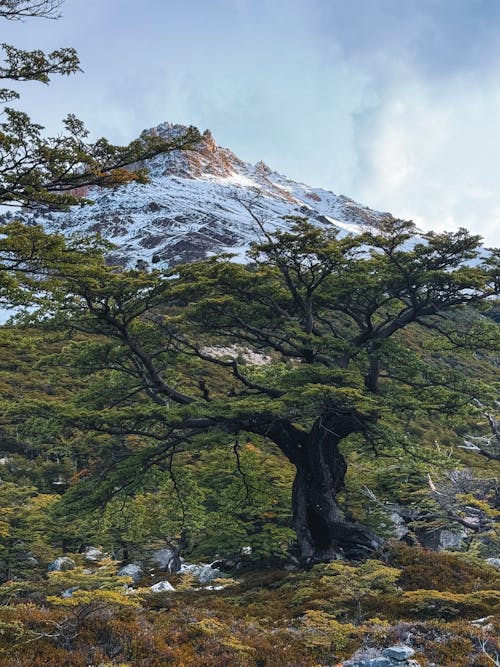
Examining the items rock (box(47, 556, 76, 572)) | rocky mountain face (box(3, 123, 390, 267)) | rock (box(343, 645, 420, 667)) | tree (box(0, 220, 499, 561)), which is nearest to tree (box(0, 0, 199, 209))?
tree (box(0, 220, 499, 561))

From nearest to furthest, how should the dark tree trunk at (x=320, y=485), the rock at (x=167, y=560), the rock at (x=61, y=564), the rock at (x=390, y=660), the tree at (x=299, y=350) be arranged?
the rock at (x=390, y=660) < the tree at (x=299, y=350) < the dark tree trunk at (x=320, y=485) < the rock at (x=61, y=564) < the rock at (x=167, y=560)

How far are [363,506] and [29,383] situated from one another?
32.3m

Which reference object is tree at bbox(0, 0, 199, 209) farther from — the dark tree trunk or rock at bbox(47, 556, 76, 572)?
rock at bbox(47, 556, 76, 572)

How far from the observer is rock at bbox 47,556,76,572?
1866 centimetres

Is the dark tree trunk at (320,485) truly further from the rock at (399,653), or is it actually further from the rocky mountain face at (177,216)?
the rocky mountain face at (177,216)

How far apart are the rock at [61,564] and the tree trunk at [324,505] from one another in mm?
9457

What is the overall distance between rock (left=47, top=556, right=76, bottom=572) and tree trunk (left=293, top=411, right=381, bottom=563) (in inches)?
372

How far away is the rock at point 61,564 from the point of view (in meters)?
18.7

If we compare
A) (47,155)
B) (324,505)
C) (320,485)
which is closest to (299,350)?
(320,485)

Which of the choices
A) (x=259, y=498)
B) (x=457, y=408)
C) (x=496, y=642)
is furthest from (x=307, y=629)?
(x=259, y=498)

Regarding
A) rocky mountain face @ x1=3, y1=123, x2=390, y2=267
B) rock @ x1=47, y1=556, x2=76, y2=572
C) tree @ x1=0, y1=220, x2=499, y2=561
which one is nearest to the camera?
tree @ x1=0, y1=220, x2=499, y2=561

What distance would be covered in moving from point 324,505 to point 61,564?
36.5 feet

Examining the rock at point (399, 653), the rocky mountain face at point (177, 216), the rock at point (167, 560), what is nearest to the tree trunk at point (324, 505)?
the rock at point (399, 653)

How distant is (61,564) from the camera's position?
18.9 meters
